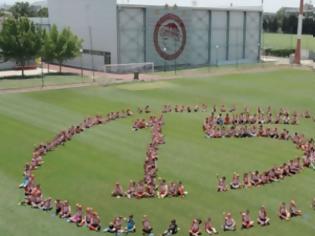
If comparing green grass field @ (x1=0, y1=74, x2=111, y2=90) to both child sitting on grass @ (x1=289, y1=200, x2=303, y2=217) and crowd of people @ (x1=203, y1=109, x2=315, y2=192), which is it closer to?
crowd of people @ (x1=203, y1=109, x2=315, y2=192)

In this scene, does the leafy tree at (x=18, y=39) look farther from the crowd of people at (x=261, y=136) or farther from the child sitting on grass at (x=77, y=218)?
the child sitting on grass at (x=77, y=218)

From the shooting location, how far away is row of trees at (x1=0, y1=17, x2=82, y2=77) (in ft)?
229

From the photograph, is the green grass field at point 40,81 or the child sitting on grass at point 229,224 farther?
the green grass field at point 40,81

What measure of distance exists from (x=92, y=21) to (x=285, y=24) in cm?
9850

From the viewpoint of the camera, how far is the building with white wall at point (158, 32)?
7712 cm

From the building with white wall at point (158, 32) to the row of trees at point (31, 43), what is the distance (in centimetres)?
617

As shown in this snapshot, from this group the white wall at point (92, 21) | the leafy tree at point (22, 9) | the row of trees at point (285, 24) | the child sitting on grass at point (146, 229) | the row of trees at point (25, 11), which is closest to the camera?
the child sitting on grass at point (146, 229)

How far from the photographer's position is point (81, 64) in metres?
78.9

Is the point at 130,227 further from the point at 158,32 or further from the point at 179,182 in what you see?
the point at 158,32

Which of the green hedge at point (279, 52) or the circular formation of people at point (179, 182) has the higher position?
the green hedge at point (279, 52)

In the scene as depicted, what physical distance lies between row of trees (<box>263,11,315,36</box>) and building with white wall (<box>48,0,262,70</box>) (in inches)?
2371

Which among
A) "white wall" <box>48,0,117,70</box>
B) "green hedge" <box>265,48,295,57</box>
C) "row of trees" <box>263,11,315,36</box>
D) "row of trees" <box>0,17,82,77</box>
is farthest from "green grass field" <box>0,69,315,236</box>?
"row of trees" <box>263,11,315,36</box>

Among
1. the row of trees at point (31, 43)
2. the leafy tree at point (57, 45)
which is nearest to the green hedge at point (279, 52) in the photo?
the row of trees at point (31, 43)

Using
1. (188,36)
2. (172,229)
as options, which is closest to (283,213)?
(172,229)
